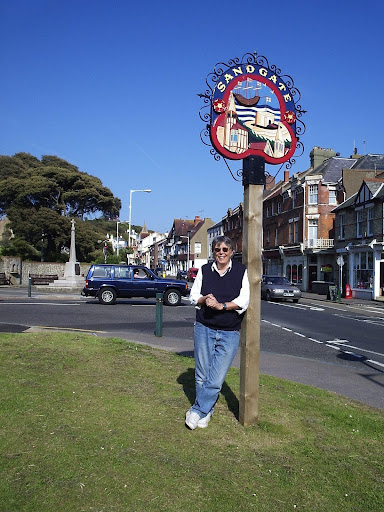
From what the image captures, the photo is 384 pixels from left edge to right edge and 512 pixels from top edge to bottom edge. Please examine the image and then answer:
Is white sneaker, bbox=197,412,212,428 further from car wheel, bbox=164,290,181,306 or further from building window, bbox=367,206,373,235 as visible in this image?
building window, bbox=367,206,373,235

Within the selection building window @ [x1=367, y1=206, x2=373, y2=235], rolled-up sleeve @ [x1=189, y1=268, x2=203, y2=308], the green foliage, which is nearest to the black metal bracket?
rolled-up sleeve @ [x1=189, y1=268, x2=203, y2=308]

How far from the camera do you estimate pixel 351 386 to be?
7008 millimetres

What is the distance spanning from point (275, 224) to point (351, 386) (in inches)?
1781

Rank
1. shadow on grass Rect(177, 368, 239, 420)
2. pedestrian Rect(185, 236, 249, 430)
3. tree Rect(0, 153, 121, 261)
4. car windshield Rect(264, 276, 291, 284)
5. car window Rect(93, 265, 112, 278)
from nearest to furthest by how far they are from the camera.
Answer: pedestrian Rect(185, 236, 249, 430) → shadow on grass Rect(177, 368, 239, 420) → car window Rect(93, 265, 112, 278) → car windshield Rect(264, 276, 291, 284) → tree Rect(0, 153, 121, 261)

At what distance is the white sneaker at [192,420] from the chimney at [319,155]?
1822 inches

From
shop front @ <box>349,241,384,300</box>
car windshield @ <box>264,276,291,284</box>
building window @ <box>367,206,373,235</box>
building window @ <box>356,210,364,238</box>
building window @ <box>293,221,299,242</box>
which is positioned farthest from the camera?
building window @ <box>293,221,299,242</box>

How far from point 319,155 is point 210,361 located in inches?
1842

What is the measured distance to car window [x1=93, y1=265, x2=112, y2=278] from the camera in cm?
2074

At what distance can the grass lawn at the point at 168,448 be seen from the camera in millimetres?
3066

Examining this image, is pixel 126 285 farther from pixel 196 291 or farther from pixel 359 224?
pixel 359 224

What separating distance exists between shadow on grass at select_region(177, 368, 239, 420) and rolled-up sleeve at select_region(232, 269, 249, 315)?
1215 mm

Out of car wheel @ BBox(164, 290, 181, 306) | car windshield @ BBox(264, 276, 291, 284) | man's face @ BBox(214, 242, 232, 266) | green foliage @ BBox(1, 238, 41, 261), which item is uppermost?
green foliage @ BBox(1, 238, 41, 261)

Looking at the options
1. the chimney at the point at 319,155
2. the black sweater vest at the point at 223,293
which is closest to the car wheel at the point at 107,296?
the black sweater vest at the point at 223,293

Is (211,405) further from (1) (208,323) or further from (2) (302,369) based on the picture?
(2) (302,369)
